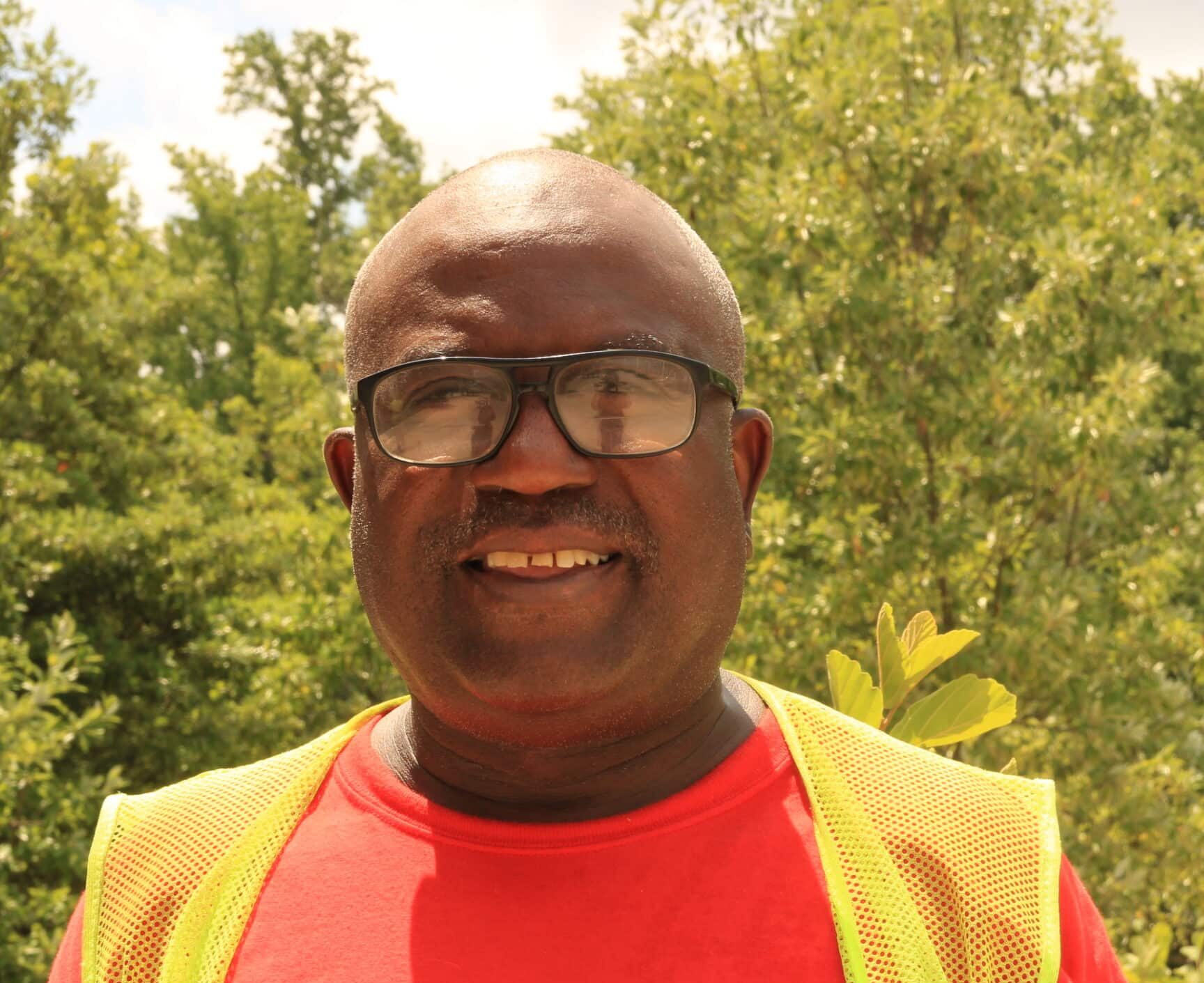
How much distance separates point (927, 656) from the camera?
2.11 m

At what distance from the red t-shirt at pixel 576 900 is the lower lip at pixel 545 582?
314 millimetres

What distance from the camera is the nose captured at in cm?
154

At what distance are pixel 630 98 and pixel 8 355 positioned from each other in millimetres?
3922

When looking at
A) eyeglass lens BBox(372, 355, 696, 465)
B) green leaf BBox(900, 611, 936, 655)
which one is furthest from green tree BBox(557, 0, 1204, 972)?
eyeglass lens BBox(372, 355, 696, 465)

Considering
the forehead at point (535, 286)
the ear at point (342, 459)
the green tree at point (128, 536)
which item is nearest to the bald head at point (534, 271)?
the forehead at point (535, 286)

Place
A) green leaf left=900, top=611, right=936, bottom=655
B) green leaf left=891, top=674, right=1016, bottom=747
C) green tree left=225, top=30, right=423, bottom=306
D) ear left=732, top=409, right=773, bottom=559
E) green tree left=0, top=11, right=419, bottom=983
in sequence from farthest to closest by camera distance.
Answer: green tree left=225, top=30, right=423, bottom=306, green tree left=0, top=11, right=419, bottom=983, green leaf left=900, top=611, right=936, bottom=655, green leaf left=891, top=674, right=1016, bottom=747, ear left=732, top=409, right=773, bottom=559

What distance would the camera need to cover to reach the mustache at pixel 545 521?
5.11 ft

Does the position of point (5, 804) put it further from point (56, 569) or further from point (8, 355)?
point (8, 355)

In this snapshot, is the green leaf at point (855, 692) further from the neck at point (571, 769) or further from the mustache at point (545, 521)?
the mustache at point (545, 521)

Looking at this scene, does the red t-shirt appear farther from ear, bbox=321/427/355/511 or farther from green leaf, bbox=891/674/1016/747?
ear, bbox=321/427/355/511

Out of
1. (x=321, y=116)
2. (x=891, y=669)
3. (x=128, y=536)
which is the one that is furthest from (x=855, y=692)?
(x=321, y=116)

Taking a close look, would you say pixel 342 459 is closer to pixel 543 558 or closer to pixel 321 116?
pixel 543 558

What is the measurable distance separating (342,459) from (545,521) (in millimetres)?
523

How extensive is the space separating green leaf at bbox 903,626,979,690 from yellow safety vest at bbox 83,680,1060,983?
0.88ft
